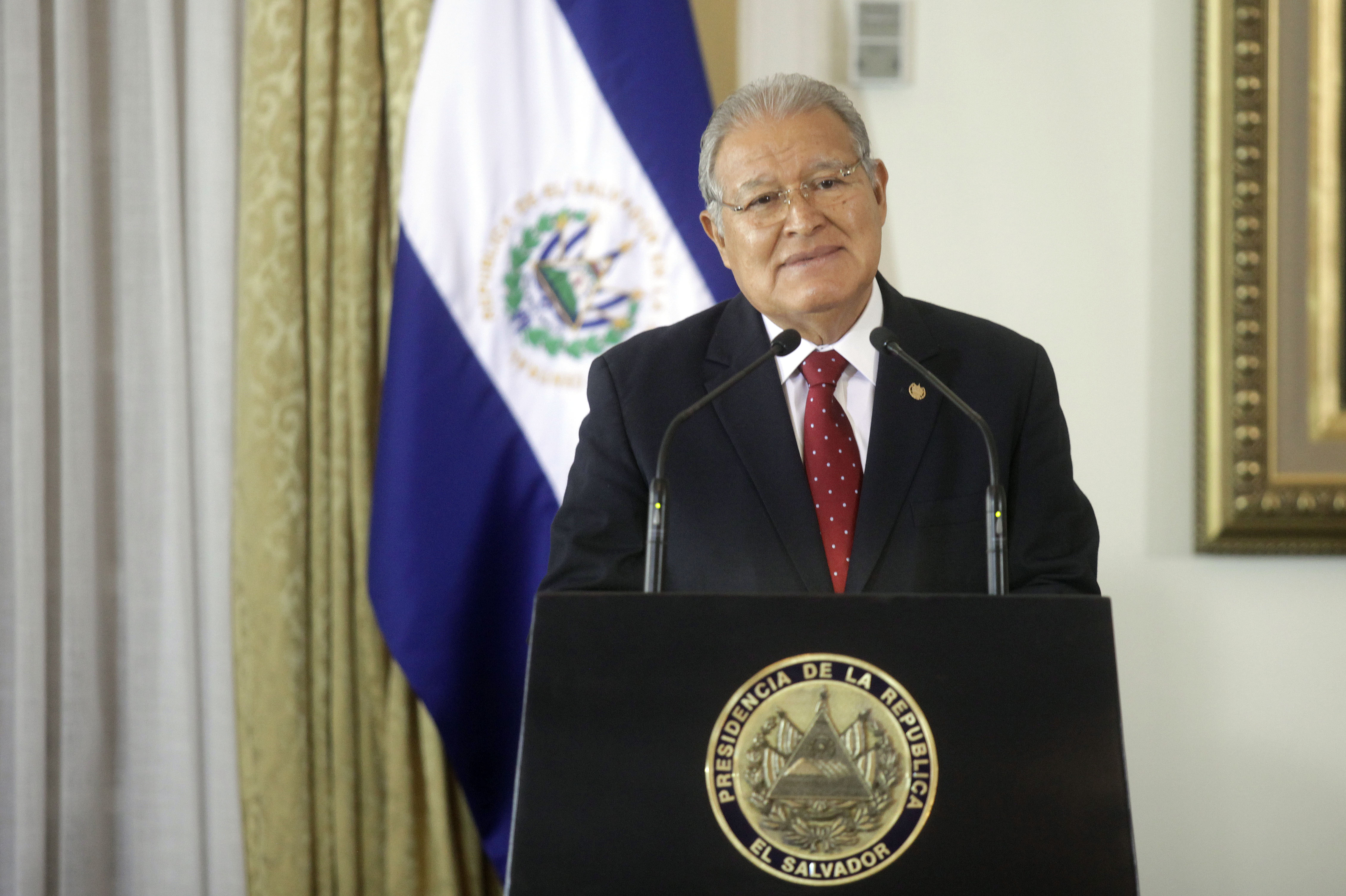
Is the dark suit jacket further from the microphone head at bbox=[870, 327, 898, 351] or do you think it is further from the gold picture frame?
the gold picture frame

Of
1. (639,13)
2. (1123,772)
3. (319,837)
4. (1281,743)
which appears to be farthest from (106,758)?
(1281,743)

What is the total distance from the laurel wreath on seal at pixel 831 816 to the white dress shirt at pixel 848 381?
538mm

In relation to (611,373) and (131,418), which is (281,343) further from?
(611,373)

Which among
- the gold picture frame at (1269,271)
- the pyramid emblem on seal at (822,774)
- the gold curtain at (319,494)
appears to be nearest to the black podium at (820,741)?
the pyramid emblem on seal at (822,774)

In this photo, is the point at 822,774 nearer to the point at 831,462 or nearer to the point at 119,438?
the point at 831,462

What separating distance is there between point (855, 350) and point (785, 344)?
278 millimetres

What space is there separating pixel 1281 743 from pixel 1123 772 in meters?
1.93

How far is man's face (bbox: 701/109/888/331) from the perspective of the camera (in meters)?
1.30

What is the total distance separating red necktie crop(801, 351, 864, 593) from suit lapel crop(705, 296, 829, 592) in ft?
0.05

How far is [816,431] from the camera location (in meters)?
1.29

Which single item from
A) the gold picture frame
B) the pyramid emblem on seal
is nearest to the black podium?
the pyramid emblem on seal

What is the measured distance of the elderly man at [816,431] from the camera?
1232mm

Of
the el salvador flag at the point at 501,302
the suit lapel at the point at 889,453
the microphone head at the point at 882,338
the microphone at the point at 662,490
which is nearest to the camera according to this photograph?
the microphone at the point at 662,490

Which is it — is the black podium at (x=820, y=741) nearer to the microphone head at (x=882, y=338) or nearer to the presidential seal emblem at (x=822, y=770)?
the presidential seal emblem at (x=822, y=770)
